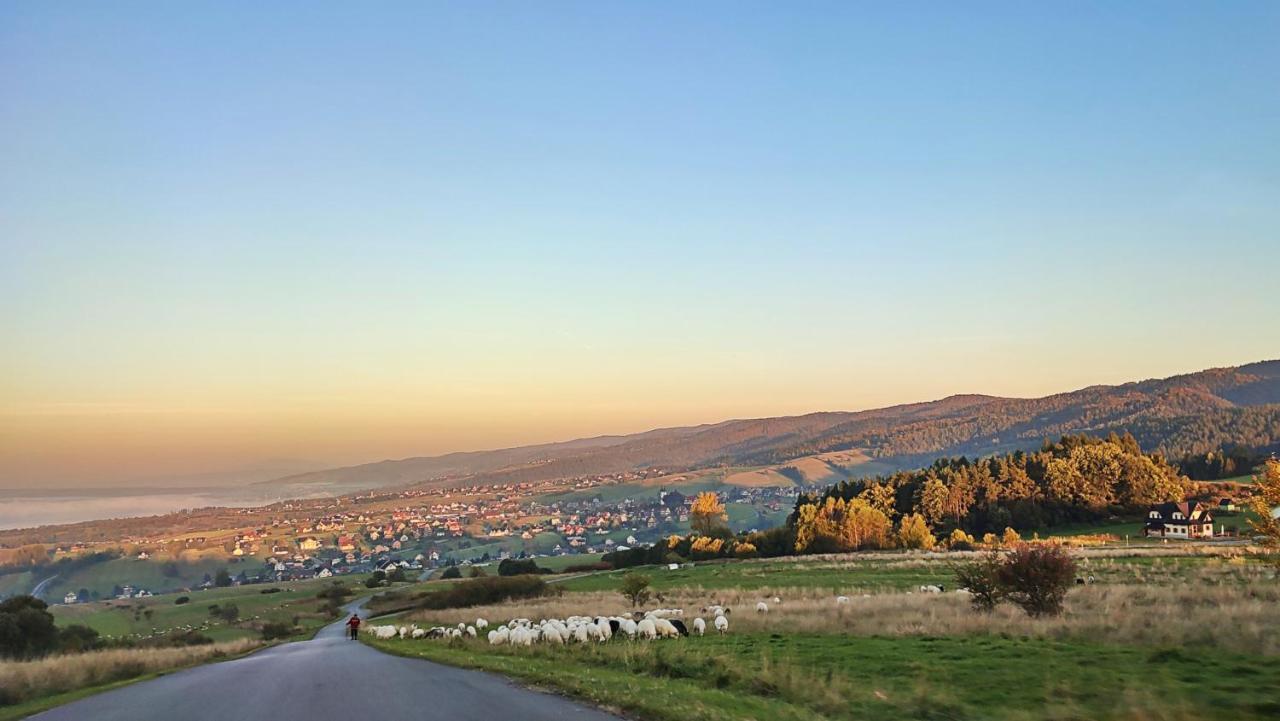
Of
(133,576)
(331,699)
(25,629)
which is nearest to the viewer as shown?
(331,699)

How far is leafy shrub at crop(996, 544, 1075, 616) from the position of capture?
83.1 feet

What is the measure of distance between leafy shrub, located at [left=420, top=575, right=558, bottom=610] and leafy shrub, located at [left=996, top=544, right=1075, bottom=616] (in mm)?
49988

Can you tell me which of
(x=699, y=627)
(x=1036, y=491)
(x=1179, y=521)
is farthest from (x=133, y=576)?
(x=1179, y=521)

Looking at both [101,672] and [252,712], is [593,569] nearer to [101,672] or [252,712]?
[101,672]

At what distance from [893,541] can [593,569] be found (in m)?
44.5

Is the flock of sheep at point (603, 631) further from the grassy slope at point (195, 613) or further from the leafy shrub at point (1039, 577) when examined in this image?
the grassy slope at point (195, 613)

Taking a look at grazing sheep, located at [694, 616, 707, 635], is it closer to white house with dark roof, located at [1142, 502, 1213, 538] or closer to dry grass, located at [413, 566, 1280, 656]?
dry grass, located at [413, 566, 1280, 656]

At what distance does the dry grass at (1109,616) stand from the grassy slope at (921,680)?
134 centimetres

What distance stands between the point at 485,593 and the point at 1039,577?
5604cm

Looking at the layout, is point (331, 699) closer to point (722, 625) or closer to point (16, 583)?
point (722, 625)

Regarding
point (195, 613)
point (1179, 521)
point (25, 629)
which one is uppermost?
point (25, 629)

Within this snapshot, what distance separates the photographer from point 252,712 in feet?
45.9

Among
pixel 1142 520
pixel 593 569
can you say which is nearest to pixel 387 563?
pixel 593 569

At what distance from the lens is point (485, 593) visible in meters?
71.9
